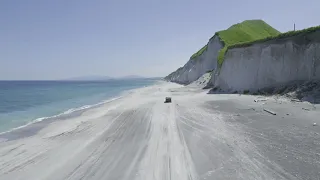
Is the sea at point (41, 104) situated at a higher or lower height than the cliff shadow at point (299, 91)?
lower

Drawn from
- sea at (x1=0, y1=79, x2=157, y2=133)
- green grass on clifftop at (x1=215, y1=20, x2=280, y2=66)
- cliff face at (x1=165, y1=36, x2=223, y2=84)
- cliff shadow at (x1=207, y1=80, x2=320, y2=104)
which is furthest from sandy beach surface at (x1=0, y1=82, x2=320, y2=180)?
cliff face at (x1=165, y1=36, x2=223, y2=84)

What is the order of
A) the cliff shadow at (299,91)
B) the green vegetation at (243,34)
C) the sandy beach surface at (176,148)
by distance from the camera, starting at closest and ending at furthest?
the sandy beach surface at (176,148), the cliff shadow at (299,91), the green vegetation at (243,34)

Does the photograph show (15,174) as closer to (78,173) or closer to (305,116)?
(78,173)

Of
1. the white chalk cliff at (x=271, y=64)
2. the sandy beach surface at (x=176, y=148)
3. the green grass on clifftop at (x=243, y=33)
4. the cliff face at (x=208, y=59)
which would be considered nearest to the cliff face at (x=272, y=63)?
the white chalk cliff at (x=271, y=64)

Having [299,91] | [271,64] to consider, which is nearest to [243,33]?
[271,64]

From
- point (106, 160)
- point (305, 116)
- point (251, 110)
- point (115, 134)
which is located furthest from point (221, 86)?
point (106, 160)

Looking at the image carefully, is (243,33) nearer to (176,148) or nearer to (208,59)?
(208,59)

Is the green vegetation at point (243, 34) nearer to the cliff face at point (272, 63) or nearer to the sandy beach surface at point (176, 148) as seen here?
the cliff face at point (272, 63)
